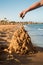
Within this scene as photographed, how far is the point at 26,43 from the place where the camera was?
35.0ft

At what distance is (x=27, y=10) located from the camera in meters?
2.75

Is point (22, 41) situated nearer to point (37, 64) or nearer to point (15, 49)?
point (15, 49)

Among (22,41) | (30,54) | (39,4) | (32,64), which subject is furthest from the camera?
(22,41)

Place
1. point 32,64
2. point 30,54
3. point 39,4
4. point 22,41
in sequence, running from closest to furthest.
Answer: point 39,4
point 32,64
point 30,54
point 22,41

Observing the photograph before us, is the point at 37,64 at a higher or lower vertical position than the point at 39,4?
lower

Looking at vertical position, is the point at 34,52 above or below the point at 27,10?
below

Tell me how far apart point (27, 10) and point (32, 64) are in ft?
17.2

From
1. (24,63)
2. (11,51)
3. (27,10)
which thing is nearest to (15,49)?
(11,51)

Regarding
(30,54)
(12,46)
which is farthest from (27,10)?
(12,46)

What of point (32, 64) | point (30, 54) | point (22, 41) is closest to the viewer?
point (32, 64)

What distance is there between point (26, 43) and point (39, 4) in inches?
320

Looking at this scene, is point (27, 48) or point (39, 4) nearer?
point (39, 4)

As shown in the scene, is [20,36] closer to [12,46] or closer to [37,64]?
[12,46]

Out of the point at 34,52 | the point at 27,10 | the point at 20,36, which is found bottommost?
the point at 34,52
